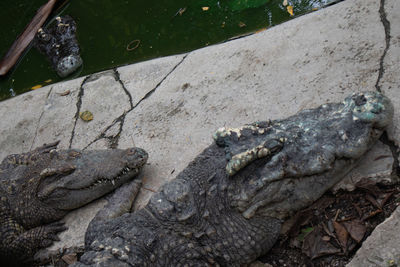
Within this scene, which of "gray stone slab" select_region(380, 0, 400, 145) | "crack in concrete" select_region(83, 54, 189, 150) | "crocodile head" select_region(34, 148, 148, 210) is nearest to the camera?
"gray stone slab" select_region(380, 0, 400, 145)

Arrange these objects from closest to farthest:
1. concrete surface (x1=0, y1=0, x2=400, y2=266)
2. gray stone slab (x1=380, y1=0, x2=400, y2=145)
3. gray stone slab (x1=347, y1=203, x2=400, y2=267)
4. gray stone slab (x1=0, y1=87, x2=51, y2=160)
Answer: gray stone slab (x1=347, y1=203, x2=400, y2=267) → gray stone slab (x1=380, y1=0, x2=400, y2=145) → concrete surface (x1=0, y1=0, x2=400, y2=266) → gray stone slab (x1=0, y1=87, x2=51, y2=160)

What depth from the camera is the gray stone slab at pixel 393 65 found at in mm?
2751

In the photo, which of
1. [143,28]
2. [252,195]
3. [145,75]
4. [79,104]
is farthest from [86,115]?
[252,195]

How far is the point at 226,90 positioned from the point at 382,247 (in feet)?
6.92

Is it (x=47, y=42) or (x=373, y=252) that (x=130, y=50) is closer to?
(x=47, y=42)

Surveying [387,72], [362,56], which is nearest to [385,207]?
[387,72]

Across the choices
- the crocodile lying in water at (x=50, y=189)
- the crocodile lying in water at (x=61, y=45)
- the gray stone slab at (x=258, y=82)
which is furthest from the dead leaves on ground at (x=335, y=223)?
the crocodile lying in water at (x=61, y=45)

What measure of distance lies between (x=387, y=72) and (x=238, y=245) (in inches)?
69.8

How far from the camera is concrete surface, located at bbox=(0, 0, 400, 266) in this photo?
10.8ft

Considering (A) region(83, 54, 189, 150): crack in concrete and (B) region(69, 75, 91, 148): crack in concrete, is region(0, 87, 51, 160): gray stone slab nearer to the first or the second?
(B) region(69, 75, 91, 148): crack in concrete

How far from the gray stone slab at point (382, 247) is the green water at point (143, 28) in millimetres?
3223

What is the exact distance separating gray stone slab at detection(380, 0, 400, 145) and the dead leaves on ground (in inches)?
16.5

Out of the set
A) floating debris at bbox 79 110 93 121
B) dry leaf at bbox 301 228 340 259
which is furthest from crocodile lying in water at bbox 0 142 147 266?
dry leaf at bbox 301 228 340 259

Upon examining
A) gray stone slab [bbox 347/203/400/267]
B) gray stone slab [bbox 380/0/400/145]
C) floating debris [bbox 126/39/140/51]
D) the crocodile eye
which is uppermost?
the crocodile eye
